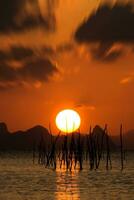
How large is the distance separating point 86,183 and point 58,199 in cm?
1482

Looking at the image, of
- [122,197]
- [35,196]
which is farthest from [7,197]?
[122,197]

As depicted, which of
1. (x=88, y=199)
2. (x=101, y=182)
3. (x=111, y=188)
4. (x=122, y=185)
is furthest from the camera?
(x=101, y=182)

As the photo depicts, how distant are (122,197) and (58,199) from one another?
4622mm

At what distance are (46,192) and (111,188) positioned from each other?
21.3ft

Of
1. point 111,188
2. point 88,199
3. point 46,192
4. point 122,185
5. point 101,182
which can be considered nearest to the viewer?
point 88,199

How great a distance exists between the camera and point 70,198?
3691 cm

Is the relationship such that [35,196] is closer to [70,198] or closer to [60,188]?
[70,198]

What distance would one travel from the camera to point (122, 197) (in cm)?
3753

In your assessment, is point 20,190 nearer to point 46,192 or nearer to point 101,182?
point 46,192

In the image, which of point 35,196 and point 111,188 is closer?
point 35,196

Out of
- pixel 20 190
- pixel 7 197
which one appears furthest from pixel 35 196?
pixel 20 190

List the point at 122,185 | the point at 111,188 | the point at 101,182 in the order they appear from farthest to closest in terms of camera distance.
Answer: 1. the point at 101,182
2. the point at 122,185
3. the point at 111,188

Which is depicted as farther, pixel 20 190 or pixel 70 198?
pixel 20 190

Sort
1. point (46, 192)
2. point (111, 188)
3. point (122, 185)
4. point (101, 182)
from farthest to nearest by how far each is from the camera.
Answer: point (101, 182) < point (122, 185) < point (111, 188) < point (46, 192)
